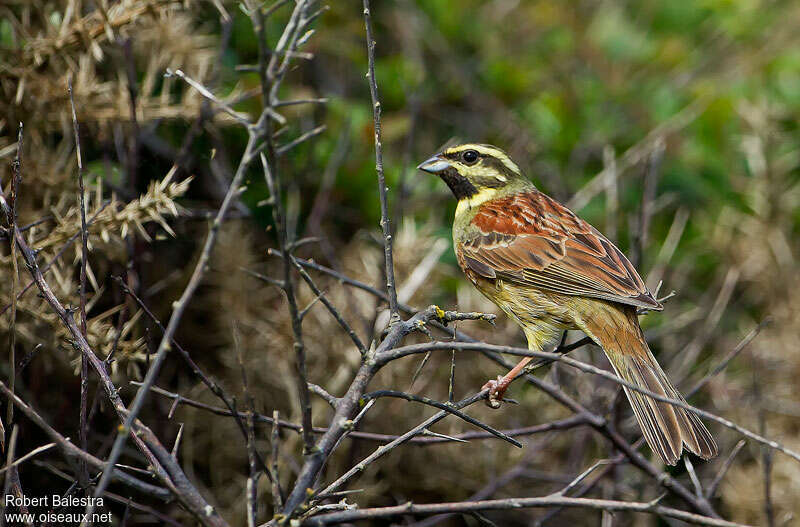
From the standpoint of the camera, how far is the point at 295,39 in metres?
1.80

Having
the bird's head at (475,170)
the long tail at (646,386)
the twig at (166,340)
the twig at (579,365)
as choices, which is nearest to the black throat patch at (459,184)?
the bird's head at (475,170)

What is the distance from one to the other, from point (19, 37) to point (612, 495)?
3156mm

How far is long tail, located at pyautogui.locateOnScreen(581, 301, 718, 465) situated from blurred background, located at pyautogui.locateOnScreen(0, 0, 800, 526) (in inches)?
10.0

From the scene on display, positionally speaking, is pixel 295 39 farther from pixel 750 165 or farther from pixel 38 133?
pixel 750 165

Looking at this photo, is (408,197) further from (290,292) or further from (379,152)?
(290,292)

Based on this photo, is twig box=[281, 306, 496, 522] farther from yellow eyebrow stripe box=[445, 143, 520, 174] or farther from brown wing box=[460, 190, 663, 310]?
yellow eyebrow stripe box=[445, 143, 520, 174]

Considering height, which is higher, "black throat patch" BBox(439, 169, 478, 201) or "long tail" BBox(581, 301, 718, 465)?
"black throat patch" BBox(439, 169, 478, 201)

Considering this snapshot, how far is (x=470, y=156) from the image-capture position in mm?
3961

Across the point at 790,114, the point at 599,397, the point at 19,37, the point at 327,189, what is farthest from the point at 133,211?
the point at 790,114

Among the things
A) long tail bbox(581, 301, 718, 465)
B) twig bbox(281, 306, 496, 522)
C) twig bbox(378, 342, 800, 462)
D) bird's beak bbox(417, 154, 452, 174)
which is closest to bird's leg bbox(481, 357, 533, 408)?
long tail bbox(581, 301, 718, 465)

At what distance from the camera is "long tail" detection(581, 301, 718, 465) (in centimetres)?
280

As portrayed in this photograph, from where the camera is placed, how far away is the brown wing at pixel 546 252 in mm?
3395

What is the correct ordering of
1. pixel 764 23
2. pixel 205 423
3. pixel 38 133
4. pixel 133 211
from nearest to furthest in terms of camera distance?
pixel 133 211, pixel 38 133, pixel 205 423, pixel 764 23

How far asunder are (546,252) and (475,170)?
538mm
